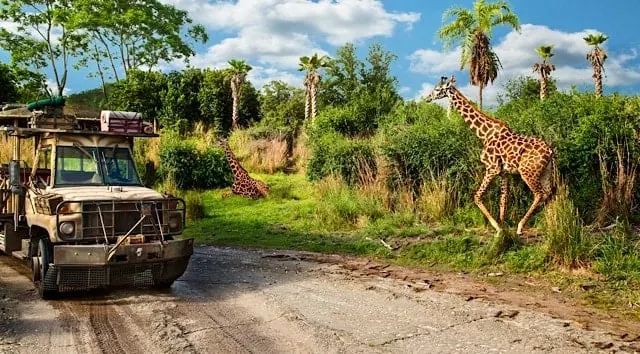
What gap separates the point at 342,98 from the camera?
3638cm

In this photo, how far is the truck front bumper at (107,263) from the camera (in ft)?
24.1

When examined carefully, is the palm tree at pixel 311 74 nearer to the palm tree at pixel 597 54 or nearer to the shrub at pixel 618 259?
the palm tree at pixel 597 54

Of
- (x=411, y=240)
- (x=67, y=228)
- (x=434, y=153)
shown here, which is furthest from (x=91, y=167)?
(x=434, y=153)

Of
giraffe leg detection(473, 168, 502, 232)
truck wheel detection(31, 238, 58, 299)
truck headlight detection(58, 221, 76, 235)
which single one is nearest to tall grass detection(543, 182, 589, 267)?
giraffe leg detection(473, 168, 502, 232)

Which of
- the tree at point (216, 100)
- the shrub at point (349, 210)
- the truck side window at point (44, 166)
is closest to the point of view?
the truck side window at point (44, 166)

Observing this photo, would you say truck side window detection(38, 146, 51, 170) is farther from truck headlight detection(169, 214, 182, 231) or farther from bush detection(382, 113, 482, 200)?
bush detection(382, 113, 482, 200)

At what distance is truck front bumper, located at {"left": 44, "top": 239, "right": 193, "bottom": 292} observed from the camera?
7.35m

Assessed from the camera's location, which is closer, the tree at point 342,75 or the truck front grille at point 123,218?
the truck front grille at point 123,218

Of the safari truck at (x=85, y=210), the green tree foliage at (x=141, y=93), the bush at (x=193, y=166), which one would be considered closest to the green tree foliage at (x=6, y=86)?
the green tree foliage at (x=141, y=93)

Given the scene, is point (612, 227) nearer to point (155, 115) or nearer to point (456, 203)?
point (456, 203)

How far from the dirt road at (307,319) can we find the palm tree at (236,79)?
23.1 meters

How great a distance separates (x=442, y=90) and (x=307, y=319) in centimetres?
750

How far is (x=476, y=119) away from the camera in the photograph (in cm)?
1198

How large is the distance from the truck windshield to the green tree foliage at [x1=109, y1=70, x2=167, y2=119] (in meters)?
22.9
